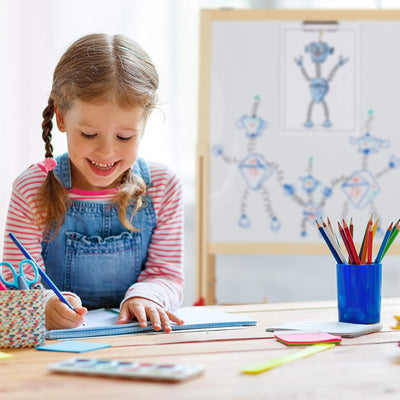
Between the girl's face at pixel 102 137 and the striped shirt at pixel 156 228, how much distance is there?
0.11 meters

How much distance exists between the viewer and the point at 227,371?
0.66 metres

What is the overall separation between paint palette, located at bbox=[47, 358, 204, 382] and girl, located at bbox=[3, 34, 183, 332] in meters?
0.35

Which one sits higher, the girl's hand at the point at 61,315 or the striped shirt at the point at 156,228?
the striped shirt at the point at 156,228

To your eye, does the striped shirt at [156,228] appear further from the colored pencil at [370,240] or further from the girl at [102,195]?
the colored pencil at [370,240]

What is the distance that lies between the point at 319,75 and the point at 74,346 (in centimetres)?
156

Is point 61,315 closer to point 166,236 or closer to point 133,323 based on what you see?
point 133,323

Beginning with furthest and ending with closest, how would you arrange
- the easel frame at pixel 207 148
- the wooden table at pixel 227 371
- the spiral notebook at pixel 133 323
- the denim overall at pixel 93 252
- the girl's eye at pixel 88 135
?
the easel frame at pixel 207 148 → the denim overall at pixel 93 252 → the girl's eye at pixel 88 135 → the spiral notebook at pixel 133 323 → the wooden table at pixel 227 371

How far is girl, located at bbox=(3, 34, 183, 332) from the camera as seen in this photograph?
1.09m

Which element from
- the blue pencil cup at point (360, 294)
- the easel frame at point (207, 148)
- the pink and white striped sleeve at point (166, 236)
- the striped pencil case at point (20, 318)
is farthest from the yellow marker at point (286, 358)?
the easel frame at point (207, 148)

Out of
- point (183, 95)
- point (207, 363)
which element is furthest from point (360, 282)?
point (183, 95)

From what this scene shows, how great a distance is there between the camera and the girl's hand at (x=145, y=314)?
92 centimetres

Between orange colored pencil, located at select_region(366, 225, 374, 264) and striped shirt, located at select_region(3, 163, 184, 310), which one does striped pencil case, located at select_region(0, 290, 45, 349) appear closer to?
striped shirt, located at select_region(3, 163, 184, 310)

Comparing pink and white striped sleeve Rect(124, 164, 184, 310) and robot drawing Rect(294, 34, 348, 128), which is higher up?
robot drawing Rect(294, 34, 348, 128)

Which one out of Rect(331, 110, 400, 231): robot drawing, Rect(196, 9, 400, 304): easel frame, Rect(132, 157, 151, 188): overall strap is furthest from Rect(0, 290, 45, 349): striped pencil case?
Rect(331, 110, 400, 231): robot drawing
